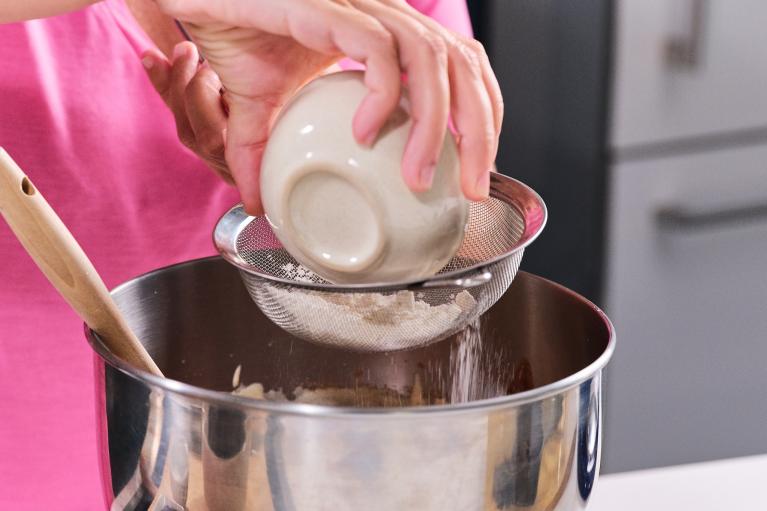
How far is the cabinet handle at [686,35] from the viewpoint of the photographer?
4.96ft

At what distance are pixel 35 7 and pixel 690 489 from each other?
536mm

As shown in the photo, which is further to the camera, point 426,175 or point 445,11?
point 445,11

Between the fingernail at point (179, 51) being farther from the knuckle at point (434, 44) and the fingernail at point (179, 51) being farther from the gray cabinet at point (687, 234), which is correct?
the gray cabinet at point (687, 234)

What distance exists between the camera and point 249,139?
2.15ft

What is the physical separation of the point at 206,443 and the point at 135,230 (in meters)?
0.43

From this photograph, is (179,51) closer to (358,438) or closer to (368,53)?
(368,53)

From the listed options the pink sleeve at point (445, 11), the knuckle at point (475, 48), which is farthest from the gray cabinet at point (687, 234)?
the knuckle at point (475, 48)

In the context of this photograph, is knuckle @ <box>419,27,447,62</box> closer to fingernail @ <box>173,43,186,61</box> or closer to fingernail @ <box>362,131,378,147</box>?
fingernail @ <box>362,131,378,147</box>

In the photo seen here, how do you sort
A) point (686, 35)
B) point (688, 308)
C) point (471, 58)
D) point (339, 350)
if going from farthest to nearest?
point (688, 308), point (686, 35), point (339, 350), point (471, 58)

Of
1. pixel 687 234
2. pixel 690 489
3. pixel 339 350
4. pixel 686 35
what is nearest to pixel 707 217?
pixel 687 234

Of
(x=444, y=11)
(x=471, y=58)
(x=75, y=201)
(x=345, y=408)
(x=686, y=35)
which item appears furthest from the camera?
(x=686, y=35)

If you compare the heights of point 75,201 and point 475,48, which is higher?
point 475,48

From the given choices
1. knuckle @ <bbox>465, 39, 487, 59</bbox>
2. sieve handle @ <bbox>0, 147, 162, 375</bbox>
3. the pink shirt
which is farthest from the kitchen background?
sieve handle @ <bbox>0, 147, 162, 375</bbox>

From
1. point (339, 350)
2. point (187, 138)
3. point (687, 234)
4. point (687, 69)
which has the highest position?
point (187, 138)
